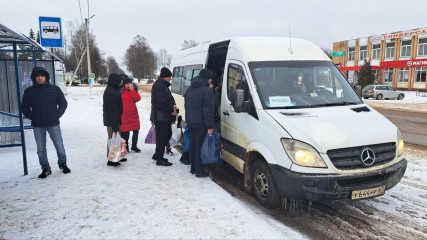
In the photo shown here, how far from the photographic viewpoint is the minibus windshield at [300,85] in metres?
4.45

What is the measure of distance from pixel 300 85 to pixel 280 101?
0.51m

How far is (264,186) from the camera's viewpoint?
427cm

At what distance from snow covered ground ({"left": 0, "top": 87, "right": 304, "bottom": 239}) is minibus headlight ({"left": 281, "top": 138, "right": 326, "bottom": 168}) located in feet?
2.76

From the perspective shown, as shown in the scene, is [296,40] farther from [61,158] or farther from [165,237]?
[61,158]

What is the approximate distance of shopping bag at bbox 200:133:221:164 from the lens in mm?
5223

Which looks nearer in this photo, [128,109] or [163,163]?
[163,163]

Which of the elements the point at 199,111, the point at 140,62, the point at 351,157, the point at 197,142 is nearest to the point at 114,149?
the point at 197,142

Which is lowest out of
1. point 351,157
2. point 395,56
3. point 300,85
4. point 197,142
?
point 197,142

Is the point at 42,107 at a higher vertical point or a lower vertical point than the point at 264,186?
higher

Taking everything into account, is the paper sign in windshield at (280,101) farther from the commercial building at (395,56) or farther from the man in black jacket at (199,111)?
the commercial building at (395,56)

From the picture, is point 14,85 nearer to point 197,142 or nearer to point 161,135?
point 161,135

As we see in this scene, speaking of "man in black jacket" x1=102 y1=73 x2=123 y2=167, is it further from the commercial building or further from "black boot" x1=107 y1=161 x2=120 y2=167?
the commercial building

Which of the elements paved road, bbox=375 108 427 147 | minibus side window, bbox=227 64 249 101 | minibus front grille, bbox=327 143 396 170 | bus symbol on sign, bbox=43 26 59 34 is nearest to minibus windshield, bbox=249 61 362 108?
minibus side window, bbox=227 64 249 101

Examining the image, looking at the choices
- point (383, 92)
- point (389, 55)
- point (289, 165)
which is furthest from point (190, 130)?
point (389, 55)
